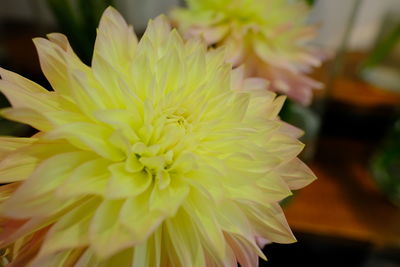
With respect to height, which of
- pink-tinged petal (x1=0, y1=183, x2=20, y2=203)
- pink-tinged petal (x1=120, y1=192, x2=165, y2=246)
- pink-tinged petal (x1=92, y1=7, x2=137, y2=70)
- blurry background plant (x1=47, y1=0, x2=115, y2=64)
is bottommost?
pink-tinged petal (x1=120, y1=192, x2=165, y2=246)

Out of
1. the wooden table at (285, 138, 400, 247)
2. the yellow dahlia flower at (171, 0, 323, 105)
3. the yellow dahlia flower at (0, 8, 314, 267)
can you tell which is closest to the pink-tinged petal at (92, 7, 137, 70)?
the yellow dahlia flower at (0, 8, 314, 267)

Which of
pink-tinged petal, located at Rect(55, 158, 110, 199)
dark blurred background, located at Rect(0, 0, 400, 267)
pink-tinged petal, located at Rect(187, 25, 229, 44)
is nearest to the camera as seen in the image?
pink-tinged petal, located at Rect(55, 158, 110, 199)

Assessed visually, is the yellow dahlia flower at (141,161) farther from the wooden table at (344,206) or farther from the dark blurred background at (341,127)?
the wooden table at (344,206)

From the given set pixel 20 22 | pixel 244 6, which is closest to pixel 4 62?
pixel 20 22

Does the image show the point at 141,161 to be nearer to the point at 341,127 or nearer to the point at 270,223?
the point at 270,223

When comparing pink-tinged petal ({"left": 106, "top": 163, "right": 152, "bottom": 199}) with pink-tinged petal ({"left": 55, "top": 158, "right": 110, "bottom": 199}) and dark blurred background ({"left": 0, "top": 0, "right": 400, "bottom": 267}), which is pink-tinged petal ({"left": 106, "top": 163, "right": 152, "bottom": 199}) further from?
dark blurred background ({"left": 0, "top": 0, "right": 400, "bottom": 267})

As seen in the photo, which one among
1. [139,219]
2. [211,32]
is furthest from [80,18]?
[139,219]

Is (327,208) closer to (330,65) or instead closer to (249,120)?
(330,65)
